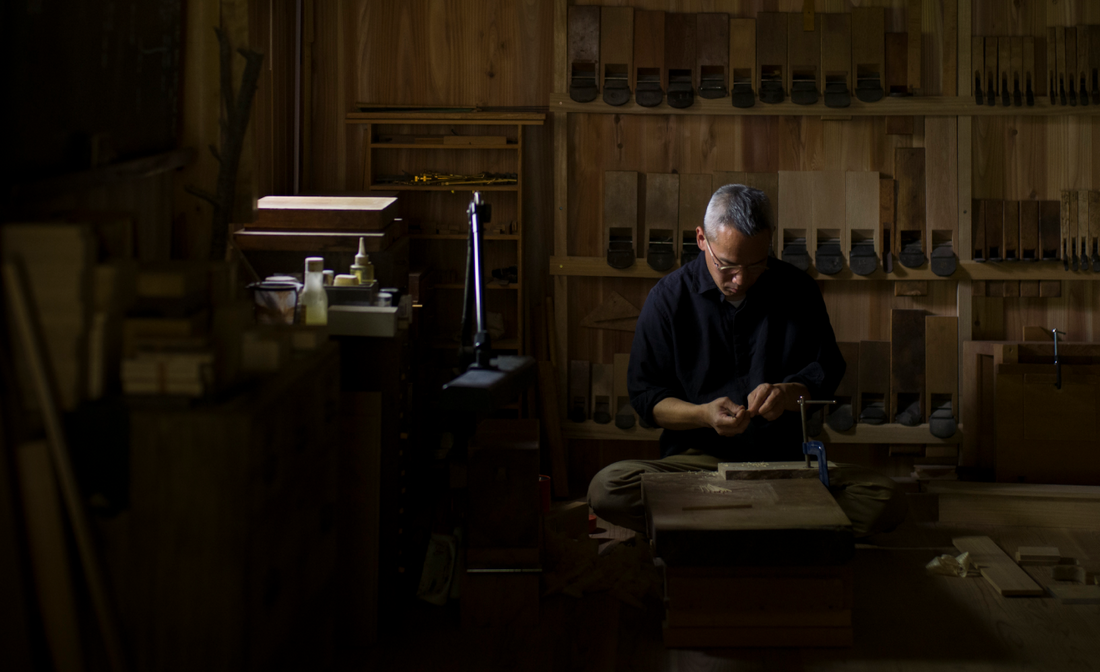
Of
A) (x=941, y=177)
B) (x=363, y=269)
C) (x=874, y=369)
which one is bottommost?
(x=874, y=369)

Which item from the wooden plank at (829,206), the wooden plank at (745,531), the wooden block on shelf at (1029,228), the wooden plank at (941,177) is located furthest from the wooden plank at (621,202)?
the wooden plank at (745,531)

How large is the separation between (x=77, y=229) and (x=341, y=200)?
2.09m

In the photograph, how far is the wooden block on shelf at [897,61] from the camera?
4492 millimetres

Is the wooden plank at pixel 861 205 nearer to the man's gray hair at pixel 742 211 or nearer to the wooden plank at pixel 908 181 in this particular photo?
the wooden plank at pixel 908 181

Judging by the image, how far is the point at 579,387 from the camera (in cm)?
470

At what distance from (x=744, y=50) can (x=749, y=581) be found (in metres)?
2.54

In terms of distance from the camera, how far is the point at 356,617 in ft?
9.90

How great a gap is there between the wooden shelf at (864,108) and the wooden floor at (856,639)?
2.04 metres

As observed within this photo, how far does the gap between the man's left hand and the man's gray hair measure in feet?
1.62

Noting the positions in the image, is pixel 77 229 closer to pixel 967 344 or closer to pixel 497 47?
pixel 497 47

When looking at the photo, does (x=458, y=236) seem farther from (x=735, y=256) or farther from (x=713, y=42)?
(x=735, y=256)

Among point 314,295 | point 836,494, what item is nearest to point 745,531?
point 836,494

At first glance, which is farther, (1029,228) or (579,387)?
(579,387)

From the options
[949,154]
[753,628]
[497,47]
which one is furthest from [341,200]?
[949,154]
